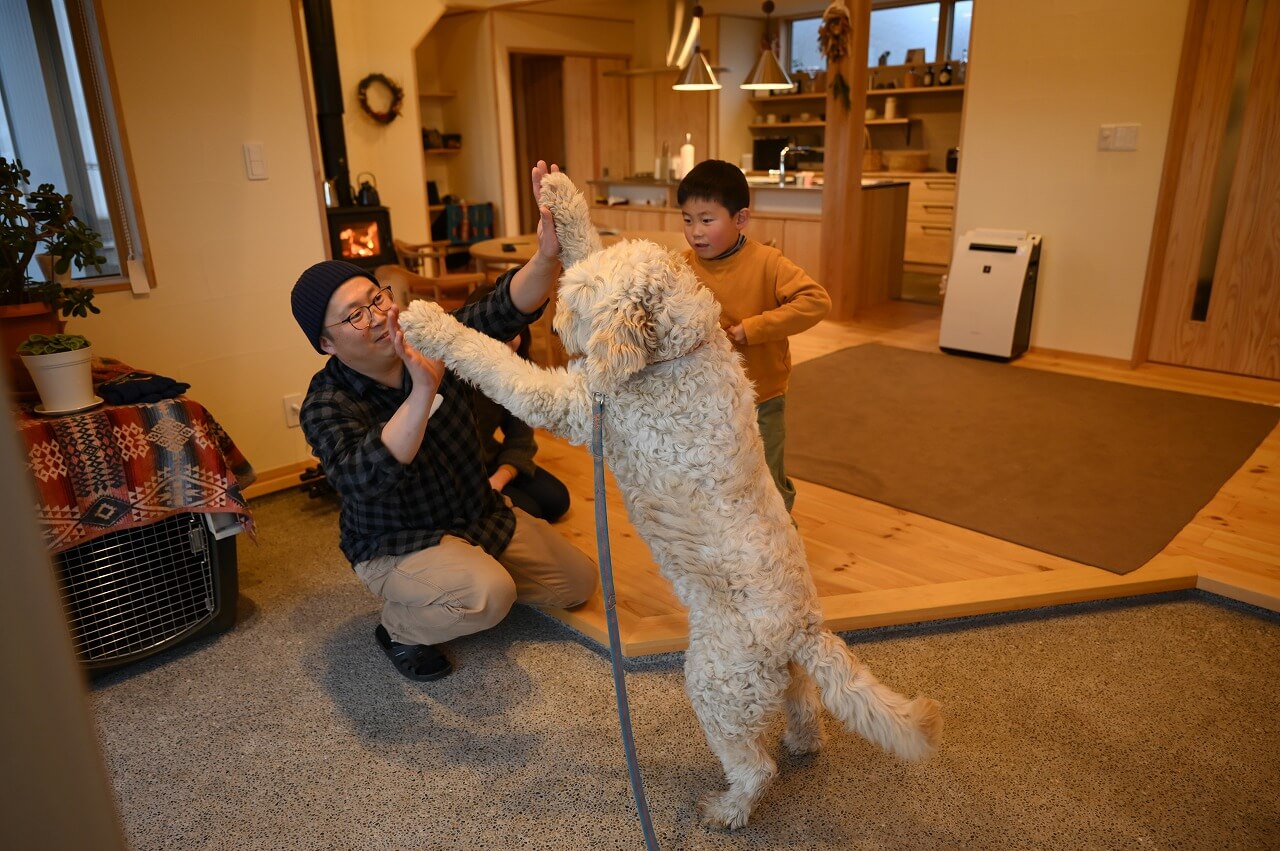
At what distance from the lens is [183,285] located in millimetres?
2877

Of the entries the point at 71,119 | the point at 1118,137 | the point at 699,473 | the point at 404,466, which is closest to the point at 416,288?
the point at 71,119

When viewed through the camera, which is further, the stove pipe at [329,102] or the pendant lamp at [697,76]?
the pendant lamp at [697,76]

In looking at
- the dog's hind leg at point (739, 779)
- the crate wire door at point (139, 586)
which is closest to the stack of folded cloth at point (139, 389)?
the crate wire door at point (139, 586)

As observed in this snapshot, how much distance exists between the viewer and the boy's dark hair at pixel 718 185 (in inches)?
84.1

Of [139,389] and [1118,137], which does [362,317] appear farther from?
[1118,137]

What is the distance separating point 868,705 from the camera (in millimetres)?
1385

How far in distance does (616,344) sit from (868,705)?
73cm

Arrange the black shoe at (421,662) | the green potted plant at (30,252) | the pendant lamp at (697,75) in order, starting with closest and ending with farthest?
the black shoe at (421,662), the green potted plant at (30,252), the pendant lamp at (697,75)

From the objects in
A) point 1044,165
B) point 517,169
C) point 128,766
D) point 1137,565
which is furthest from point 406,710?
point 517,169

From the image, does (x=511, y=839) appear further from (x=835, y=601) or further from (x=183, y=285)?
(x=183, y=285)

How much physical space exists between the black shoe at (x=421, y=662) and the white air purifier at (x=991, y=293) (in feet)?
12.3

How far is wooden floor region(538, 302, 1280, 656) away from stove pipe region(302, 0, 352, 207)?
2.72 meters

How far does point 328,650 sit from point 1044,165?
14.4ft

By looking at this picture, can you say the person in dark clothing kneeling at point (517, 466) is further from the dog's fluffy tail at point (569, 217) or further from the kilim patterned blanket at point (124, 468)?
the dog's fluffy tail at point (569, 217)
